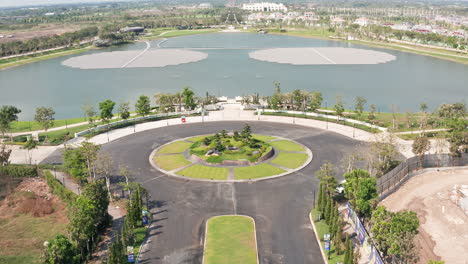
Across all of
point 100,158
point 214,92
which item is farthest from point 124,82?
point 100,158

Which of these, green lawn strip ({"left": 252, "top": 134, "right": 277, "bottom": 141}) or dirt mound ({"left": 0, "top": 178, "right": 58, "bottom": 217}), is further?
green lawn strip ({"left": 252, "top": 134, "right": 277, "bottom": 141})

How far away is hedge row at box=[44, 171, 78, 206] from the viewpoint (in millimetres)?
44103

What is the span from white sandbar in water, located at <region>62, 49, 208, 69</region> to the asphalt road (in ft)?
280

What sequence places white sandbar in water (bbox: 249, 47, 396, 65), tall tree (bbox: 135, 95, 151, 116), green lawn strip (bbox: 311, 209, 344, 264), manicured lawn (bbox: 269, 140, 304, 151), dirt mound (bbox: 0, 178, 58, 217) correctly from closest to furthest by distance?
1. green lawn strip (bbox: 311, 209, 344, 264)
2. dirt mound (bbox: 0, 178, 58, 217)
3. manicured lawn (bbox: 269, 140, 304, 151)
4. tall tree (bbox: 135, 95, 151, 116)
5. white sandbar in water (bbox: 249, 47, 396, 65)

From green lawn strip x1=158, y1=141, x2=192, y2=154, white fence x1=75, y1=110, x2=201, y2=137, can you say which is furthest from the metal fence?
white fence x1=75, y1=110, x2=201, y2=137

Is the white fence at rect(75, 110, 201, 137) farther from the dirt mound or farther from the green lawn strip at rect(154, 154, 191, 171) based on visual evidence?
the green lawn strip at rect(154, 154, 191, 171)

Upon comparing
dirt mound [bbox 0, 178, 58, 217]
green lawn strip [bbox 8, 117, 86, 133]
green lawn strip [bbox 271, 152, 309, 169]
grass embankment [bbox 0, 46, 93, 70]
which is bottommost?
dirt mound [bbox 0, 178, 58, 217]

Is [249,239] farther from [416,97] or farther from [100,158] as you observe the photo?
[416,97]

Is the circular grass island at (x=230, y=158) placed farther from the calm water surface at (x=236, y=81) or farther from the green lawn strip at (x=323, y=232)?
the calm water surface at (x=236, y=81)

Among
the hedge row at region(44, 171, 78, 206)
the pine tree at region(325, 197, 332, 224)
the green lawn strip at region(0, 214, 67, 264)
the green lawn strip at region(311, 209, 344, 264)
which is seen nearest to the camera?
the green lawn strip at region(311, 209, 344, 264)

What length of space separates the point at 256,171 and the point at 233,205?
9324 millimetres

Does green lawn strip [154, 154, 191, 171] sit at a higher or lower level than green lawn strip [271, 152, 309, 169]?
higher

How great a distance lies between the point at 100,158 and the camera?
48.1 m

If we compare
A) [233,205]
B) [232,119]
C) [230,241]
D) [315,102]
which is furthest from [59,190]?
[315,102]
